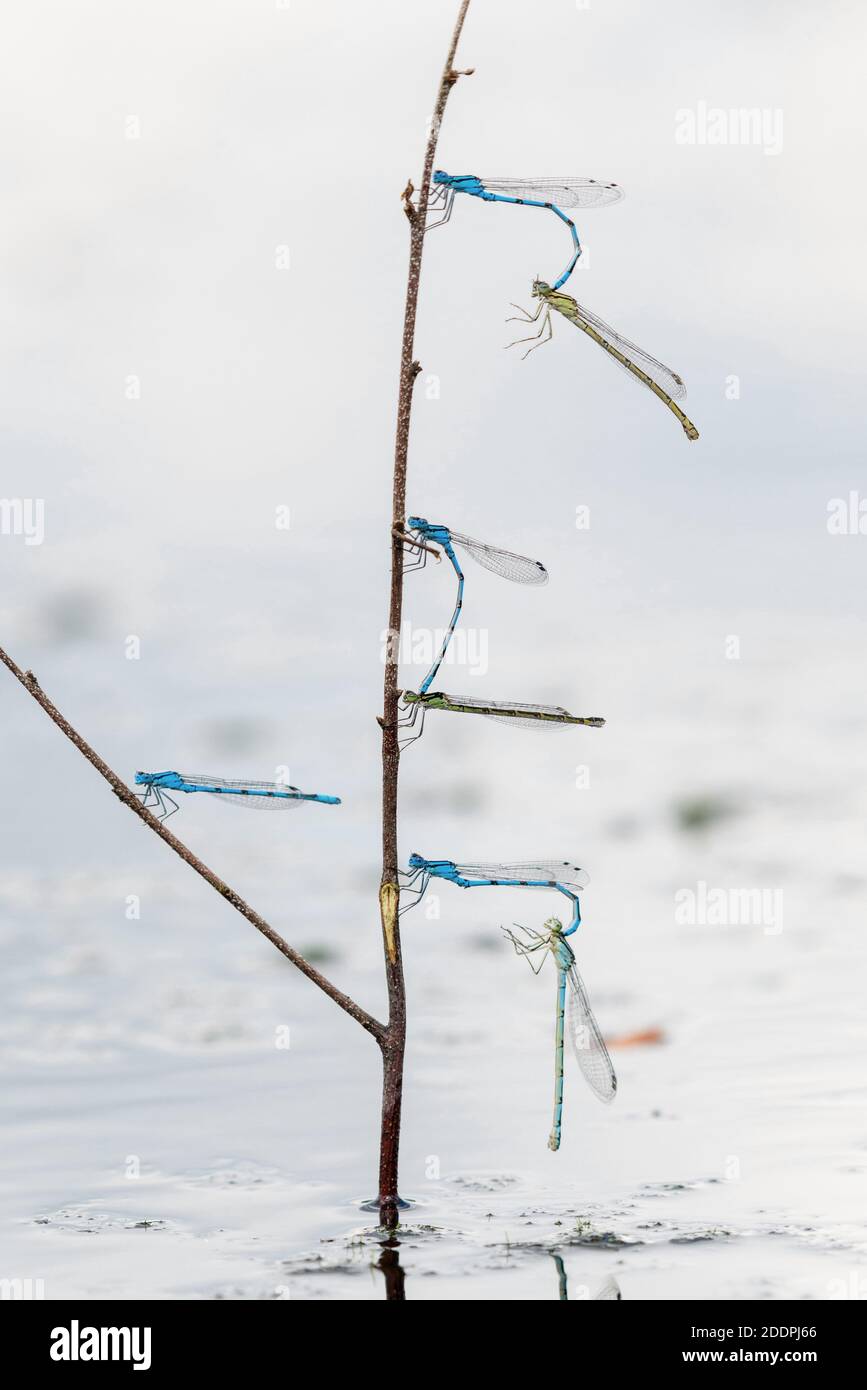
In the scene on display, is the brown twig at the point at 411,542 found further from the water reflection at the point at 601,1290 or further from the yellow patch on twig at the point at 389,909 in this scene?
the water reflection at the point at 601,1290

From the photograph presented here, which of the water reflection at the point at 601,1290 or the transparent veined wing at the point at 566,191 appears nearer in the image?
the water reflection at the point at 601,1290

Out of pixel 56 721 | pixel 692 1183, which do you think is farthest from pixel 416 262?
pixel 692 1183

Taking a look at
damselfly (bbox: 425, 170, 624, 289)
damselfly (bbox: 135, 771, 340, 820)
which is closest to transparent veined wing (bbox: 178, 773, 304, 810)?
damselfly (bbox: 135, 771, 340, 820)

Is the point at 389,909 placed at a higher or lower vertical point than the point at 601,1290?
higher

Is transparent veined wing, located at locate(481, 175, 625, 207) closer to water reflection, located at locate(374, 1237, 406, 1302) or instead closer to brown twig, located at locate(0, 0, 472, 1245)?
brown twig, located at locate(0, 0, 472, 1245)

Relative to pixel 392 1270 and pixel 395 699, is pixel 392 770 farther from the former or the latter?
pixel 392 1270

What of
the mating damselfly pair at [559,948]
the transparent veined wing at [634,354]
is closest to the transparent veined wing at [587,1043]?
the mating damselfly pair at [559,948]

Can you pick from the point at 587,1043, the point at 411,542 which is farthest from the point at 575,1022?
the point at 411,542
